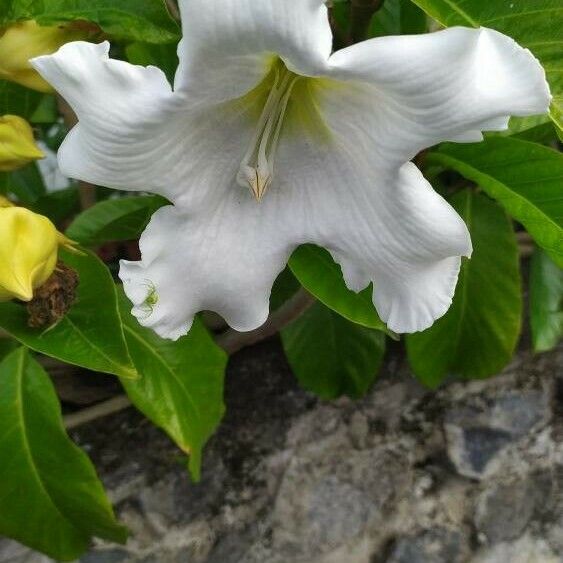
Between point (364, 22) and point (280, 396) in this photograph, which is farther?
point (280, 396)

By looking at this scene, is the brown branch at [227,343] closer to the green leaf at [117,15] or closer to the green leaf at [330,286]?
the green leaf at [330,286]

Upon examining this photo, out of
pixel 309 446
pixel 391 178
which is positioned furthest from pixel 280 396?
pixel 391 178

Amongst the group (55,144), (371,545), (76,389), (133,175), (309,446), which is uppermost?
(133,175)

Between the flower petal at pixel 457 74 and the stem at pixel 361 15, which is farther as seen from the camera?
the stem at pixel 361 15

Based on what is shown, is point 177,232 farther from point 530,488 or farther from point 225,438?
point 530,488

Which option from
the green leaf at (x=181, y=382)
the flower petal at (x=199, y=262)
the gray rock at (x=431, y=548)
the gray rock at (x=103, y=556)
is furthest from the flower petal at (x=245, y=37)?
the gray rock at (x=431, y=548)

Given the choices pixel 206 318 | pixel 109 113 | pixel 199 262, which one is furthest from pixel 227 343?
pixel 109 113
